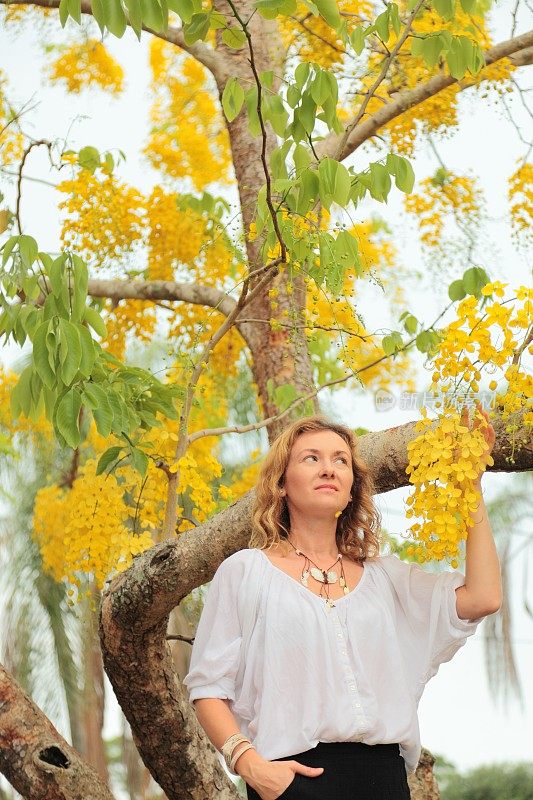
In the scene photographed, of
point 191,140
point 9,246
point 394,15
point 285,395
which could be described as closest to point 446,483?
point 394,15

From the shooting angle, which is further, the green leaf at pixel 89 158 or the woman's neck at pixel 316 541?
the green leaf at pixel 89 158

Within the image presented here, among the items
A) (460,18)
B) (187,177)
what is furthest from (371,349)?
(460,18)

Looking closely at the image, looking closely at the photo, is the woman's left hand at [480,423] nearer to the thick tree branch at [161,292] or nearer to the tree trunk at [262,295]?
the tree trunk at [262,295]

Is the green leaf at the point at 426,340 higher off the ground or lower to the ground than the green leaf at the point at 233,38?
lower

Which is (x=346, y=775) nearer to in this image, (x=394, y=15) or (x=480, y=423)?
(x=480, y=423)

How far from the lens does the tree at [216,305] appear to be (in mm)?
2121

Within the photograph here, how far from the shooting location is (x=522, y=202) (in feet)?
13.3

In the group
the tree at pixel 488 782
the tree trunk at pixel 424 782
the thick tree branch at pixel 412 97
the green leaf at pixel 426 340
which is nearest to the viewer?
the tree trunk at pixel 424 782

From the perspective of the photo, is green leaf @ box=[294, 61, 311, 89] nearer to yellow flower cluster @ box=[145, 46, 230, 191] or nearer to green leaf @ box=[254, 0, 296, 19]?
green leaf @ box=[254, 0, 296, 19]

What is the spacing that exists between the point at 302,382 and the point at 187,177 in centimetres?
180

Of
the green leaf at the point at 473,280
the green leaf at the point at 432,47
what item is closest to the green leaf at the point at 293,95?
the green leaf at the point at 432,47

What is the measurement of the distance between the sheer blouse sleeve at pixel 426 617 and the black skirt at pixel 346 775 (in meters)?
0.21

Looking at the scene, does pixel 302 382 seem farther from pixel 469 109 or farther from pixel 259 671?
pixel 259 671

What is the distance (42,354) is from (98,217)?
1.50 metres
